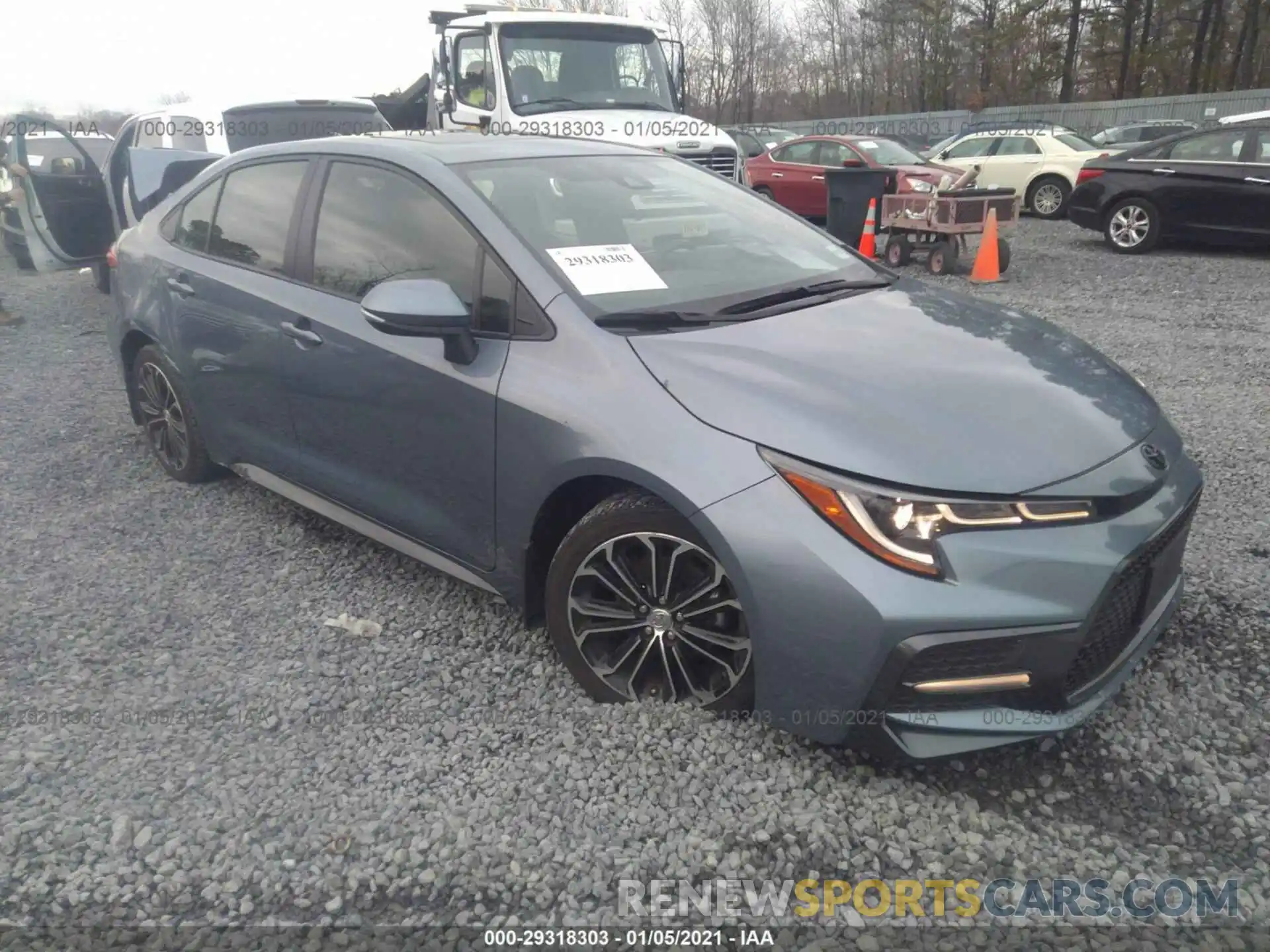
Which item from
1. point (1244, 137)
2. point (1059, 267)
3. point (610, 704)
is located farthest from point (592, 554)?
point (1244, 137)

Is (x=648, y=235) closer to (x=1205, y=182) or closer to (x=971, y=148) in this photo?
(x=1205, y=182)

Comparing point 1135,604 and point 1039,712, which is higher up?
point 1135,604

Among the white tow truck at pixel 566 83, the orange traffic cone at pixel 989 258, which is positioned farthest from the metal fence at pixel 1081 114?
the white tow truck at pixel 566 83

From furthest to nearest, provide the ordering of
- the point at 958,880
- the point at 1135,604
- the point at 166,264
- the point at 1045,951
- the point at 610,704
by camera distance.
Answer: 1. the point at 166,264
2. the point at 610,704
3. the point at 1135,604
4. the point at 958,880
5. the point at 1045,951

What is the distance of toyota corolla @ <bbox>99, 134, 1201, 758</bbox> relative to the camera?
2182 mm

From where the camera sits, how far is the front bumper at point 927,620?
83.4 inches

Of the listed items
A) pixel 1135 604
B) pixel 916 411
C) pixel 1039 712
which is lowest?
pixel 1039 712

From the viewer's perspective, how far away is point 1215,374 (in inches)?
240

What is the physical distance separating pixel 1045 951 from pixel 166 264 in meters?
4.22

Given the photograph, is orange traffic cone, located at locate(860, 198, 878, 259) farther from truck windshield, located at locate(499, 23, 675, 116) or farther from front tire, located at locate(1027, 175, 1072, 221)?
front tire, located at locate(1027, 175, 1072, 221)

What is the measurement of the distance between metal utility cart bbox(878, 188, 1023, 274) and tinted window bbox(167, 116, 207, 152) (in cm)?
715

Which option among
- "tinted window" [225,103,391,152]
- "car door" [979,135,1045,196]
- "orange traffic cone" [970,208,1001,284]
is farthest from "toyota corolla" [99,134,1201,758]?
"car door" [979,135,1045,196]

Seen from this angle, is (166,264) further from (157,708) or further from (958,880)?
(958,880)

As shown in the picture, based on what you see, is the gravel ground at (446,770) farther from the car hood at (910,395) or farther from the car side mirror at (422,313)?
the car side mirror at (422,313)
